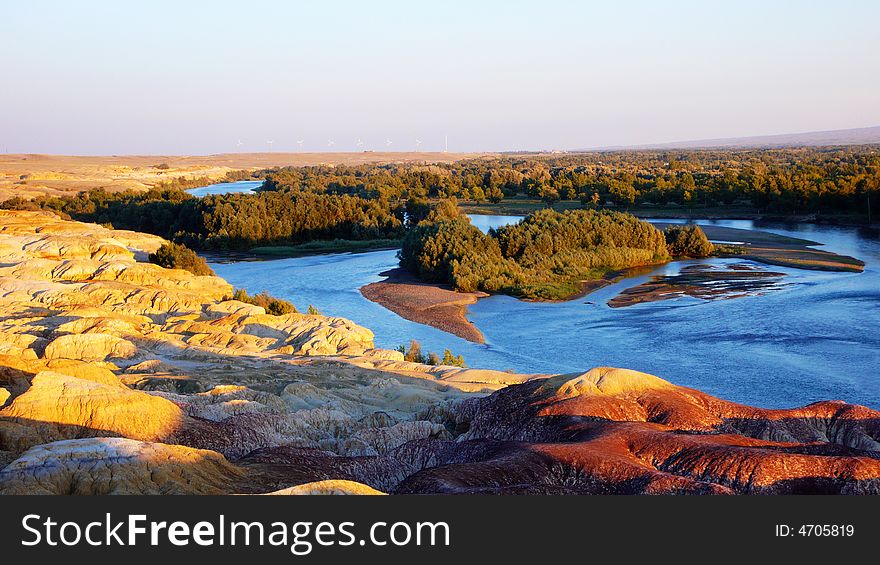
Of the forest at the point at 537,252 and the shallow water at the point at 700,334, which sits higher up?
the forest at the point at 537,252

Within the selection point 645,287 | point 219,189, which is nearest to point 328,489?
point 645,287

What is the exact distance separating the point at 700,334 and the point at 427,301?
15.7 m

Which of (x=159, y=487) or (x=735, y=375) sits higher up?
(x=159, y=487)

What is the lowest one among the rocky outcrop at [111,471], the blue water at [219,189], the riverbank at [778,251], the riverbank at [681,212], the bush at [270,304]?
the riverbank at [778,251]

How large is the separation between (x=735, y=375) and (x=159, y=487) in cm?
2200

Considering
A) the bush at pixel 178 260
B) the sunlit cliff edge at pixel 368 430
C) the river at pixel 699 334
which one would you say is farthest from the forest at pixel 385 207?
the sunlit cliff edge at pixel 368 430

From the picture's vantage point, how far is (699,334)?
33.6 meters

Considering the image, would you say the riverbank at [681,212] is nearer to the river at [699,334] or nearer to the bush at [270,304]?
the river at [699,334]

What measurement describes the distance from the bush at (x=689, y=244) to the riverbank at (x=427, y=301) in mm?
19179

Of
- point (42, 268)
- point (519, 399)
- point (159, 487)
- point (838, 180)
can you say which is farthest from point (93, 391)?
point (838, 180)

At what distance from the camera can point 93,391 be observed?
1299cm

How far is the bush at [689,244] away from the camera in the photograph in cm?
5781

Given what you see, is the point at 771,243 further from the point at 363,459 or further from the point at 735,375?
the point at 363,459

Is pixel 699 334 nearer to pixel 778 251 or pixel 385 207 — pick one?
pixel 778 251
